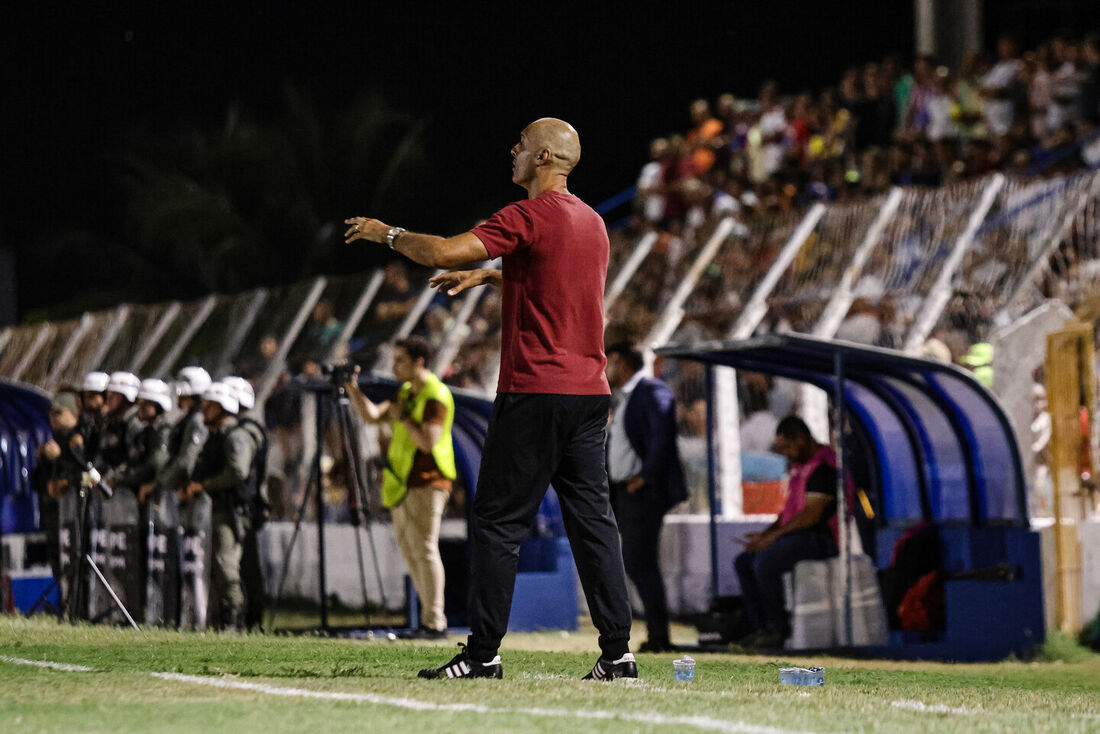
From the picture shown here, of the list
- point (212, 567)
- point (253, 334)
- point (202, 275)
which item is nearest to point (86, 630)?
point (212, 567)

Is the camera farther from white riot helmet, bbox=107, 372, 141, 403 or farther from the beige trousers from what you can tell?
white riot helmet, bbox=107, 372, 141, 403

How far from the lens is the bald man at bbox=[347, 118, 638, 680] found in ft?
21.7

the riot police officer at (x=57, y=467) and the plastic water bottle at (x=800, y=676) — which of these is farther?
the riot police officer at (x=57, y=467)

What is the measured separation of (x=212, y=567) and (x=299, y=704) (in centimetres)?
635

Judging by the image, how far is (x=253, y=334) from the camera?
19359mm

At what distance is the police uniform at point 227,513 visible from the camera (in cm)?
1193

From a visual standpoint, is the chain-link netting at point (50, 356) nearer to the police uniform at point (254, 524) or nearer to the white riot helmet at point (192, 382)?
the white riot helmet at point (192, 382)

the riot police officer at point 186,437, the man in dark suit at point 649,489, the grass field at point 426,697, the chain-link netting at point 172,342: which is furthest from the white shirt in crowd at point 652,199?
the grass field at point 426,697

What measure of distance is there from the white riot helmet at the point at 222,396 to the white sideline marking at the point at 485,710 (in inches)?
221

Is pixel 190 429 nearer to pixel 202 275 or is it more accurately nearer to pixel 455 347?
pixel 455 347

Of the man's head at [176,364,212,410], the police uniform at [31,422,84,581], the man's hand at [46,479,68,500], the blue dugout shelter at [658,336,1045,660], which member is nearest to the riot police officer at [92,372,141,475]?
the police uniform at [31,422,84,581]

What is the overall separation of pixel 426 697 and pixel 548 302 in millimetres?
1516

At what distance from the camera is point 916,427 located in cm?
1236

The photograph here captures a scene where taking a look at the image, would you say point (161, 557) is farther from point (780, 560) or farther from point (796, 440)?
point (796, 440)
